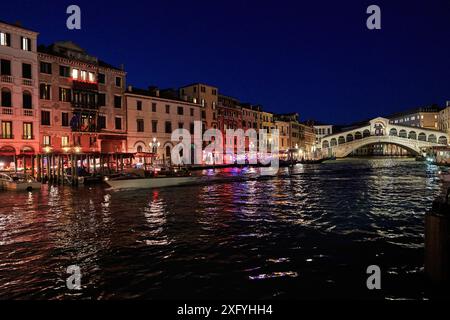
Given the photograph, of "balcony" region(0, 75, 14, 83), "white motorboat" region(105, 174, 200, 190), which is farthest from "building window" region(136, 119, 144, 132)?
"white motorboat" region(105, 174, 200, 190)

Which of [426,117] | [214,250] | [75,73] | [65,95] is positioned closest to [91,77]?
[75,73]

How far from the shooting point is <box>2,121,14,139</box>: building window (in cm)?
3363

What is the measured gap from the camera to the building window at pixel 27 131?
3522cm

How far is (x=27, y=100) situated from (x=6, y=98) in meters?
1.97

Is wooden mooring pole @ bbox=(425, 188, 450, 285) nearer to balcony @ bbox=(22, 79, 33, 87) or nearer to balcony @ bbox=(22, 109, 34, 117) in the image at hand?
balcony @ bbox=(22, 109, 34, 117)

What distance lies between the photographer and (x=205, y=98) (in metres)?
63.0

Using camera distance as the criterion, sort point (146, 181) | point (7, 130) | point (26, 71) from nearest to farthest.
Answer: point (146, 181), point (7, 130), point (26, 71)

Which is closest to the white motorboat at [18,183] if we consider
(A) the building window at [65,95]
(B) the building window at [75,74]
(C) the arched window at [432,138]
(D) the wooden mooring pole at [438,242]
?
(A) the building window at [65,95]

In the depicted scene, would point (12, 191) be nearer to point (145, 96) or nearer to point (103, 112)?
point (103, 112)

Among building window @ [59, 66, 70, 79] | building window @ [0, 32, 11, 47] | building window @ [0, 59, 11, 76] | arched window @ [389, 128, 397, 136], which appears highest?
building window @ [0, 32, 11, 47]

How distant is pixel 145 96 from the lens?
159 ft

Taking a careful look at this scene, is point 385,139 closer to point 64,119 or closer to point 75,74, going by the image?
point 75,74

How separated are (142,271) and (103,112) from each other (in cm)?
3935

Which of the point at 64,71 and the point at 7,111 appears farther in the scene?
the point at 64,71
